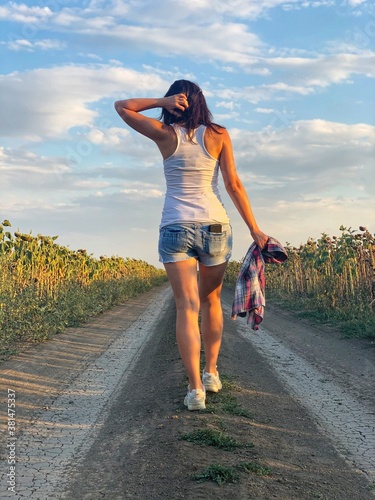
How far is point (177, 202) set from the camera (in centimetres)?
411

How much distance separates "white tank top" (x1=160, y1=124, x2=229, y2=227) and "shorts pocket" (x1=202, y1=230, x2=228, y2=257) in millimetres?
100

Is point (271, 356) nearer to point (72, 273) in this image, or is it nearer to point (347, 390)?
point (347, 390)

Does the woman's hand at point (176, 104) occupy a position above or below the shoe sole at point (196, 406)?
above

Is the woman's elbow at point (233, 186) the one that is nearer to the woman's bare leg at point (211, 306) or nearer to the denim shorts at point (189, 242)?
the denim shorts at point (189, 242)

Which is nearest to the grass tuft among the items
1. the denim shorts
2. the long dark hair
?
the denim shorts

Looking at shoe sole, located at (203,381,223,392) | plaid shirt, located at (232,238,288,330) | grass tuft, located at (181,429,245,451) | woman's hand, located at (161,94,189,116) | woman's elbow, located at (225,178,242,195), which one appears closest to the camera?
grass tuft, located at (181,429,245,451)

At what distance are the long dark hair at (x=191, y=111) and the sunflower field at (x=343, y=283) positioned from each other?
661cm

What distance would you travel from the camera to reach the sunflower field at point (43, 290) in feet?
30.3

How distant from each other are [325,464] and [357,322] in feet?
25.8

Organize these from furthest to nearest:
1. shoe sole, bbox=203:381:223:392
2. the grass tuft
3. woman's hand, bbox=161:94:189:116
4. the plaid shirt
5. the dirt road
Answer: shoe sole, bbox=203:381:223:392 < the plaid shirt < woman's hand, bbox=161:94:189:116 < the grass tuft < the dirt road

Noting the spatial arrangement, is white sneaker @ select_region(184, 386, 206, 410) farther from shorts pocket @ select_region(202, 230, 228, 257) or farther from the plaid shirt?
shorts pocket @ select_region(202, 230, 228, 257)

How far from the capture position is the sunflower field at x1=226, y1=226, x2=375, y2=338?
39.1ft

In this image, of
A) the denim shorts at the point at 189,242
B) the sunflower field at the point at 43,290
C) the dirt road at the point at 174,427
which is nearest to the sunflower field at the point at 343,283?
the dirt road at the point at 174,427

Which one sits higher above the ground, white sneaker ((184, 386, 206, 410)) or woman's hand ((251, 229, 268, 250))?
woman's hand ((251, 229, 268, 250))
